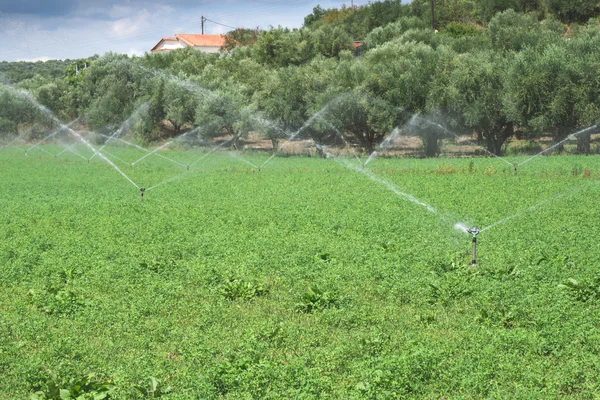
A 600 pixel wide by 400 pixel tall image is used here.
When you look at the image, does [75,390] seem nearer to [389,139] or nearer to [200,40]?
[389,139]

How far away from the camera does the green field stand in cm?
780

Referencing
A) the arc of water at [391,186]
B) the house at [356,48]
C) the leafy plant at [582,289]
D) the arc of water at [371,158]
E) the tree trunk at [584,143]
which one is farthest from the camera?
the house at [356,48]

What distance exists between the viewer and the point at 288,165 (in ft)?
135

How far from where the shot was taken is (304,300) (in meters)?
10.8

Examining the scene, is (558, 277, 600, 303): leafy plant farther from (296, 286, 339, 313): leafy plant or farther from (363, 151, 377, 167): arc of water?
(363, 151, 377, 167): arc of water

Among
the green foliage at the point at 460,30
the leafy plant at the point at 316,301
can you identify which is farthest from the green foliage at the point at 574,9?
the leafy plant at the point at 316,301

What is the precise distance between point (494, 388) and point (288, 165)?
112 feet

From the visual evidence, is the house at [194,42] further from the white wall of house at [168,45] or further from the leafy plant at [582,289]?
the leafy plant at [582,289]

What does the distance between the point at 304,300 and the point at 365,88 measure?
1568 inches

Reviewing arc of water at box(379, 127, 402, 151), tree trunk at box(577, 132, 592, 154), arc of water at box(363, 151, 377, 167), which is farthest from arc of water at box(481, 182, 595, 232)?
arc of water at box(379, 127, 402, 151)

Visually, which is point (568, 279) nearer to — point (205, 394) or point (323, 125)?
point (205, 394)

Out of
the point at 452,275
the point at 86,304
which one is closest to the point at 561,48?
the point at 452,275

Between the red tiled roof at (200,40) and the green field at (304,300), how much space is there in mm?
100363

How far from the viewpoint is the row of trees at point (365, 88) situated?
138 ft
